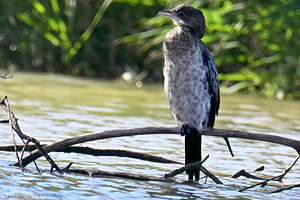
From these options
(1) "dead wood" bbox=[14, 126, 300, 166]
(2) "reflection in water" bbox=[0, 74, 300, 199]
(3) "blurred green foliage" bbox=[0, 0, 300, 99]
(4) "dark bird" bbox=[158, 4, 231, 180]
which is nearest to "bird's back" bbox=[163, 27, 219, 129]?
(4) "dark bird" bbox=[158, 4, 231, 180]

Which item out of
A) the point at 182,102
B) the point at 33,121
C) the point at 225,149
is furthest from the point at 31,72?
the point at 182,102

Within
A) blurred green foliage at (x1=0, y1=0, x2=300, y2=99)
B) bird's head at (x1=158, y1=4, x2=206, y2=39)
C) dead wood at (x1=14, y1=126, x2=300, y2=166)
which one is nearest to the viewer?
dead wood at (x1=14, y1=126, x2=300, y2=166)

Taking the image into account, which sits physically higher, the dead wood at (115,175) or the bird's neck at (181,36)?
the bird's neck at (181,36)

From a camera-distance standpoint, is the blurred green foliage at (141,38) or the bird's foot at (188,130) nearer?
the bird's foot at (188,130)

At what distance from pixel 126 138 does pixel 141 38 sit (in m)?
3.34

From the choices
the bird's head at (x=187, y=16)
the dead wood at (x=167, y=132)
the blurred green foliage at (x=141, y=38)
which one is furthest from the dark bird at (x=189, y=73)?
the blurred green foliage at (x=141, y=38)

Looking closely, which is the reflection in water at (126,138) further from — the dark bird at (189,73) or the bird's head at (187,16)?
the bird's head at (187,16)

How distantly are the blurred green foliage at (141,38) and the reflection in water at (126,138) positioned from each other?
13.0 inches

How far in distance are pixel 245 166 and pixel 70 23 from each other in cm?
527

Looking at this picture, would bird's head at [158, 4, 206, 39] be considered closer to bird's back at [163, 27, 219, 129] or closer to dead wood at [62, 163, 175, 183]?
bird's back at [163, 27, 219, 129]

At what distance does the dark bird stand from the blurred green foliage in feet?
11.7

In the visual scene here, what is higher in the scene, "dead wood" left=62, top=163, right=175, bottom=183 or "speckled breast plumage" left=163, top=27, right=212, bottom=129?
"speckled breast plumage" left=163, top=27, right=212, bottom=129

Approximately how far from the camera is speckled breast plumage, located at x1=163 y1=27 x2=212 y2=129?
10.0ft

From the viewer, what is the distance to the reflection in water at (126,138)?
111 inches
